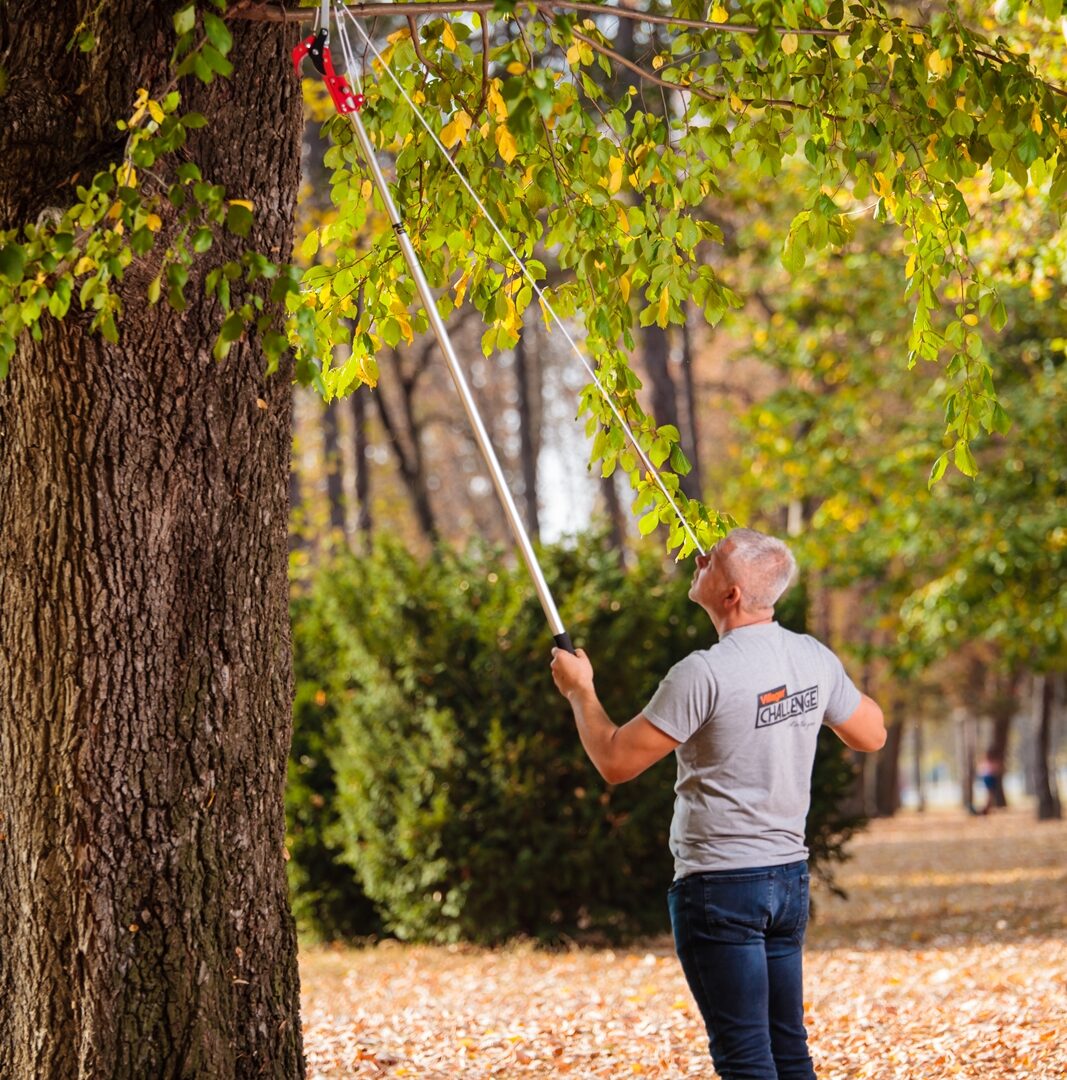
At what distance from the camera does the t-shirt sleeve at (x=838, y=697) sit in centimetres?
376

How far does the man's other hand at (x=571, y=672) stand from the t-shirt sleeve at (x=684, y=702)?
0.26 m

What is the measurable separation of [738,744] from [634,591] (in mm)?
6712

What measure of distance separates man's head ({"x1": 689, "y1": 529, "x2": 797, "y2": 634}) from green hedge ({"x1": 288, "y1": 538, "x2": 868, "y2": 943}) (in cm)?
602

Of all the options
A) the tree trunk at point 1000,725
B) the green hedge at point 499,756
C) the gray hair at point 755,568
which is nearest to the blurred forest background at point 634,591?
the green hedge at point 499,756

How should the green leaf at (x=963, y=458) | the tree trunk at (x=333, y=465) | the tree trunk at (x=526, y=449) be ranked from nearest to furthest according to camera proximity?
the green leaf at (x=963, y=458) < the tree trunk at (x=333, y=465) < the tree trunk at (x=526, y=449)

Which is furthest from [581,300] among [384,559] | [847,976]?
[384,559]

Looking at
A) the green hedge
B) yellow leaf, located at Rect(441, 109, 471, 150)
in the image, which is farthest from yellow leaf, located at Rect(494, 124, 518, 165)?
the green hedge

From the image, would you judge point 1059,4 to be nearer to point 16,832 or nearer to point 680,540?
point 680,540

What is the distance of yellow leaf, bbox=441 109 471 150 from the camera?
4637mm

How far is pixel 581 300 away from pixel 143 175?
67.0 inches

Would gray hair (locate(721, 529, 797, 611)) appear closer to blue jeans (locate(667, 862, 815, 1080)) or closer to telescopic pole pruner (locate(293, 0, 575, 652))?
telescopic pole pruner (locate(293, 0, 575, 652))

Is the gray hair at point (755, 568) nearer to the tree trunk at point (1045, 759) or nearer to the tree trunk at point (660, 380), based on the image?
the tree trunk at point (660, 380)

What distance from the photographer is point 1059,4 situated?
356 cm

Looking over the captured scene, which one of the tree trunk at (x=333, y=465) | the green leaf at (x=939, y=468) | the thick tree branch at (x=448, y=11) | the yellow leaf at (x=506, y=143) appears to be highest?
the tree trunk at (x=333, y=465)
